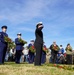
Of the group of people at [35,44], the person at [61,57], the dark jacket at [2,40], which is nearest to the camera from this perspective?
the group of people at [35,44]

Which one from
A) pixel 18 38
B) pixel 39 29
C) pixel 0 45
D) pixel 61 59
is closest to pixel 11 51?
pixel 61 59

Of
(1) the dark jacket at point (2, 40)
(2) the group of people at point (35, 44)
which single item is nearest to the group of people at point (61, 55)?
(2) the group of people at point (35, 44)

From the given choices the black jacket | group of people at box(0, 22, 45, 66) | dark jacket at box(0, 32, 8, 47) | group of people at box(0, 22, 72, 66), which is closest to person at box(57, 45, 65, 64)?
group of people at box(0, 22, 72, 66)

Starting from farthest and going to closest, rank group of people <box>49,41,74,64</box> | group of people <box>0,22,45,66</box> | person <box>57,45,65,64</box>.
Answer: person <box>57,45,65,64</box>
group of people <box>49,41,74,64</box>
group of people <box>0,22,45,66</box>

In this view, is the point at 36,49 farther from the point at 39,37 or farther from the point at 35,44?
the point at 39,37

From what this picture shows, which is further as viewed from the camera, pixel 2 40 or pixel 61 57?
pixel 61 57

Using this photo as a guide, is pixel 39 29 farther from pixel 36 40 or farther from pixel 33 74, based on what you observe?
pixel 33 74

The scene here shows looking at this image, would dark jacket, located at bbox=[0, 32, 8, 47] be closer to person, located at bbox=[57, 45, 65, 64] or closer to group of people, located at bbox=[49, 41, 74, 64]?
group of people, located at bbox=[49, 41, 74, 64]

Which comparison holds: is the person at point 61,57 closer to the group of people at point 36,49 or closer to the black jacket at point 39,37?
the group of people at point 36,49

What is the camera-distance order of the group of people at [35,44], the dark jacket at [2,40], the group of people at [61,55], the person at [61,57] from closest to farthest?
1. the group of people at [35,44]
2. the dark jacket at [2,40]
3. the group of people at [61,55]
4. the person at [61,57]

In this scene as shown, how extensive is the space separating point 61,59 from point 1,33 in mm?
10525

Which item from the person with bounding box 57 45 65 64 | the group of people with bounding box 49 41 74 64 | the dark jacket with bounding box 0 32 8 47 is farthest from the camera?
the person with bounding box 57 45 65 64

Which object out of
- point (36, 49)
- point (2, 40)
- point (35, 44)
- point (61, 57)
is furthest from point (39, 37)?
point (61, 57)

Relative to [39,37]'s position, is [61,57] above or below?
below
